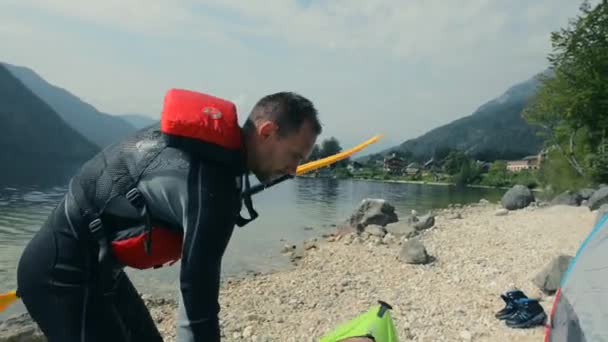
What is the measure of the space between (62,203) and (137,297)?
0.80 m

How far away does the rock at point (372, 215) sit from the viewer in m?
19.0

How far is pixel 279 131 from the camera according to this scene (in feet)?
6.27

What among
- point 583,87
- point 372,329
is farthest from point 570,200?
point 372,329

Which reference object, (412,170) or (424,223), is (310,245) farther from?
(412,170)

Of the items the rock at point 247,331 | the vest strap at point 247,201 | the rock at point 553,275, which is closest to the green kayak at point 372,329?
the vest strap at point 247,201

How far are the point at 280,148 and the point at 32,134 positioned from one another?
394ft

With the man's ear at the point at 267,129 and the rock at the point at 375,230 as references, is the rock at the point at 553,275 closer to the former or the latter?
the man's ear at the point at 267,129

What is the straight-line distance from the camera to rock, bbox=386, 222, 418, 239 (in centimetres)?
1638

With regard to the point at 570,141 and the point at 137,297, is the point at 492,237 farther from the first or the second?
the point at 570,141

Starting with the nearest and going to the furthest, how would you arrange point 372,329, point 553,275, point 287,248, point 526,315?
point 372,329
point 526,315
point 553,275
point 287,248

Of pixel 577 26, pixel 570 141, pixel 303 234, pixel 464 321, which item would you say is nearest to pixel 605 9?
pixel 577 26

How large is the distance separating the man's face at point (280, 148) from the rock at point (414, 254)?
10286 millimetres

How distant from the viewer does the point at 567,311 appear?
4.33 metres

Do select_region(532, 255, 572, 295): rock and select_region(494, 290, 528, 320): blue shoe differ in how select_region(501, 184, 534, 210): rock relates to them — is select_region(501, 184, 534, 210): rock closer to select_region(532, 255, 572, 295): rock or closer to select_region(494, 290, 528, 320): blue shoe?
select_region(532, 255, 572, 295): rock
